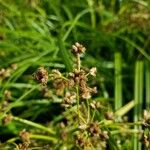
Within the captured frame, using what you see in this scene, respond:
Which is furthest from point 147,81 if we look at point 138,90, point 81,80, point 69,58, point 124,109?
point 81,80

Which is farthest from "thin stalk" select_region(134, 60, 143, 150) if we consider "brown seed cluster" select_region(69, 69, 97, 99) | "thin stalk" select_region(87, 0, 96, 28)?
"brown seed cluster" select_region(69, 69, 97, 99)

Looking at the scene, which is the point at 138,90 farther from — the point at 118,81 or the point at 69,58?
the point at 69,58

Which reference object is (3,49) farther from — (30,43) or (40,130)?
(40,130)

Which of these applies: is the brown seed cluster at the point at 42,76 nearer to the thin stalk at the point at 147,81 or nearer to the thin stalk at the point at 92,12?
the thin stalk at the point at 147,81

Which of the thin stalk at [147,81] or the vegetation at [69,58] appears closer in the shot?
the vegetation at [69,58]

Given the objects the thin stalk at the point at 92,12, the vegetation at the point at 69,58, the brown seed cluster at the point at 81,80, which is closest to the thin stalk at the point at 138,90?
the vegetation at the point at 69,58

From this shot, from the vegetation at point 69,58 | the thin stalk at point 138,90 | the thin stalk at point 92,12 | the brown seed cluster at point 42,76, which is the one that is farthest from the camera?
the thin stalk at point 92,12

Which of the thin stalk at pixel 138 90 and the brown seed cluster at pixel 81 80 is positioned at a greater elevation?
the thin stalk at pixel 138 90

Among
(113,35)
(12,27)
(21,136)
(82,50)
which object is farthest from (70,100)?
(12,27)

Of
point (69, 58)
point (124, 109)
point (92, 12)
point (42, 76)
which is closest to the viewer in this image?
point (42, 76)

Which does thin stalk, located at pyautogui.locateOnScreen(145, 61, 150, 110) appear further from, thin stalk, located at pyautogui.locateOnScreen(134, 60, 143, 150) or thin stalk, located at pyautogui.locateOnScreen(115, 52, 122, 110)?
thin stalk, located at pyautogui.locateOnScreen(115, 52, 122, 110)

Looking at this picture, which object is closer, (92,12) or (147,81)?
(147,81)
